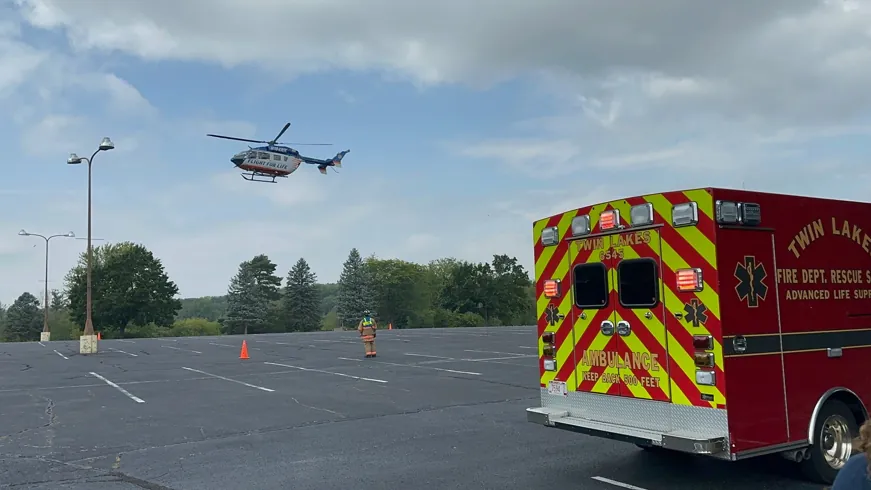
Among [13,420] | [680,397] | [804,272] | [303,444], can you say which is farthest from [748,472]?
[13,420]

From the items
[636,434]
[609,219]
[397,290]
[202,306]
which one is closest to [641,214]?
[609,219]

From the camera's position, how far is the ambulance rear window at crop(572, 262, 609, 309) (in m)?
7.40

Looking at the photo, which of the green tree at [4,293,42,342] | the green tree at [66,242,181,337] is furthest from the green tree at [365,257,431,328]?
the green tree at [4,293,42,342]

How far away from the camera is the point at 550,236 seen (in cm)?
816

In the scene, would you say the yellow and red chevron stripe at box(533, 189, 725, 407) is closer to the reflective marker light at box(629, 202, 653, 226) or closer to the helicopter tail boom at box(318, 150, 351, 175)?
the reflective marker light at box(629, 202, 653, 226)

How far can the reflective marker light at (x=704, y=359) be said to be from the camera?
6.28 meters

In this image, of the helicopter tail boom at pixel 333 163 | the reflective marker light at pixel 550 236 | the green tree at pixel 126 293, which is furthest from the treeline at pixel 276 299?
the reflective marker light at pixel 550 236

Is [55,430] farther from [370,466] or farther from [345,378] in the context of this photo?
[345,378]

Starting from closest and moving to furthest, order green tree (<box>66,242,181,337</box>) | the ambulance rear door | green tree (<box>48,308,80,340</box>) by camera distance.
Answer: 1. the ambulance rear door
2. green tree (<box>66,242,181,337</box>)
3. green tree (<box>48,308,80,340</box>)

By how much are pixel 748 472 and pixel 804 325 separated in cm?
166

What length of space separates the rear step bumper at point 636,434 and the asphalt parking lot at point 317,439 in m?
0.52

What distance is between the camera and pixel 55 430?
35.7 feet

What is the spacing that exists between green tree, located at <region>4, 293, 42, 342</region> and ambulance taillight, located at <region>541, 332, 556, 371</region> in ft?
336

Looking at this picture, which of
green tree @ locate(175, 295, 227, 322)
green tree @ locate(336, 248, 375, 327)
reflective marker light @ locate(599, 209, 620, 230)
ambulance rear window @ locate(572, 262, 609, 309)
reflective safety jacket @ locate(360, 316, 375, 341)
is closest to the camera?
reflective marker light @ locate(599, 209, 620, 230)
